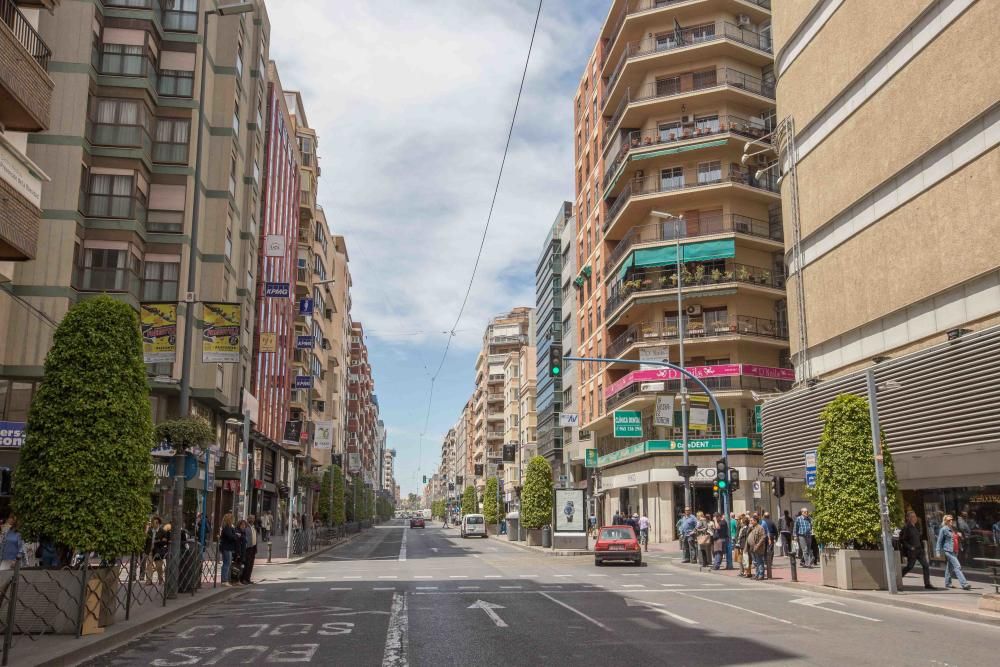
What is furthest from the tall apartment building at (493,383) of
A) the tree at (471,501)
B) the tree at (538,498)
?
the tree at (538,498)

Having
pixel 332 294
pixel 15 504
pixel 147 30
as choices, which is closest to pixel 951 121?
pixel 15 504

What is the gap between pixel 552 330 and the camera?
3263 inches

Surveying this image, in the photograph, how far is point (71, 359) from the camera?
1379 centimetres

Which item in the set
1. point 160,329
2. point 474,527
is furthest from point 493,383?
point 160,329

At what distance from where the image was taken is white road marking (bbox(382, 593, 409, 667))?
10467 millimetres

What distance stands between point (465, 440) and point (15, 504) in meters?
170

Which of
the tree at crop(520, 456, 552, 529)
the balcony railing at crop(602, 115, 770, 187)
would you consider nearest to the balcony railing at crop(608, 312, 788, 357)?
the tree at crop(520, 456, 552, 529)

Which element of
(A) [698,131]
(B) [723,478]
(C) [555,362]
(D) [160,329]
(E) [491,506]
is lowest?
(E) [491,506]

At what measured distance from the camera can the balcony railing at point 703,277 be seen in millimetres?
47969

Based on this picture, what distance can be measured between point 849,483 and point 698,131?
33677 millimetres

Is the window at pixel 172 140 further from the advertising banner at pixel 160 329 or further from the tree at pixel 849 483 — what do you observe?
the tree at pixel 849 483

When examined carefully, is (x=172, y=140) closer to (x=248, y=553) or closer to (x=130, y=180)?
(x=130, y=180)

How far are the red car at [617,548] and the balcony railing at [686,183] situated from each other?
2508 centimetres

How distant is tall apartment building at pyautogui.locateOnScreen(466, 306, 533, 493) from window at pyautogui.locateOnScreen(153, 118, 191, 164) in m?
86.1
